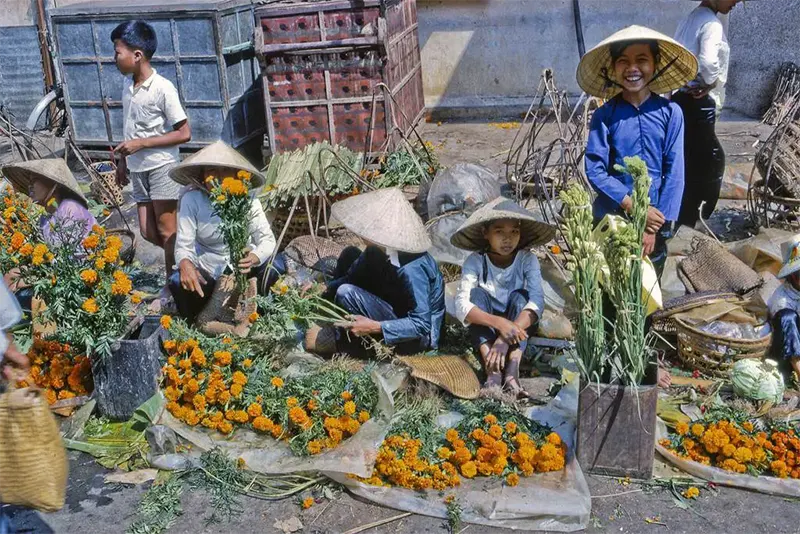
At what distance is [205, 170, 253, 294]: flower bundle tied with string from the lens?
168 inches

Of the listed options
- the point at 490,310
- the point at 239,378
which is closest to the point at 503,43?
the point at 490,310

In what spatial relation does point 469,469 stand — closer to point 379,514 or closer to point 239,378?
point 379,514

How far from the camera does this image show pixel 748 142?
8.48m

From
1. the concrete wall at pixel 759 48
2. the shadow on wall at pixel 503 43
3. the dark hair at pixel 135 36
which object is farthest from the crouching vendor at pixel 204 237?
the concrete wall at pixel 759 48

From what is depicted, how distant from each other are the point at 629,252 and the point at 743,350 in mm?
1223

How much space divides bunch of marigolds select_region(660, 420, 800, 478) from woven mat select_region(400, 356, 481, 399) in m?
0.99

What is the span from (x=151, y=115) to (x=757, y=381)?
3.80 m

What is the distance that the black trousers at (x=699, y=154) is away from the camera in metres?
5.46

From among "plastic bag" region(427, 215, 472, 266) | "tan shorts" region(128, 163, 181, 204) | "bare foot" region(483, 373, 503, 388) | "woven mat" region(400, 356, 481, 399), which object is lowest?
"bare foot" region(483, 373, 503, 388)

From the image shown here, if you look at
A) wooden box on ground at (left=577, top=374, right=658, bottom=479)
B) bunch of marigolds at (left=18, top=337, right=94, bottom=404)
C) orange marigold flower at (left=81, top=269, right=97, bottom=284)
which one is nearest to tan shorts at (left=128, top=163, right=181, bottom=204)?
bunch of marigolds at (left=18, top=337, right=94, bottom=404)

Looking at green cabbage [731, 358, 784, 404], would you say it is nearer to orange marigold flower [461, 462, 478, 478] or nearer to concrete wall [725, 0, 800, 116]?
orange marigold flower [461, 462, 478, 478]

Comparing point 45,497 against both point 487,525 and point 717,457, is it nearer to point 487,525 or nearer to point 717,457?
point 487,525

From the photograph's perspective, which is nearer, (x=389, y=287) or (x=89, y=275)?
(x=89, y=275)

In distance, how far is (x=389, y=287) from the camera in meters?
4.48
